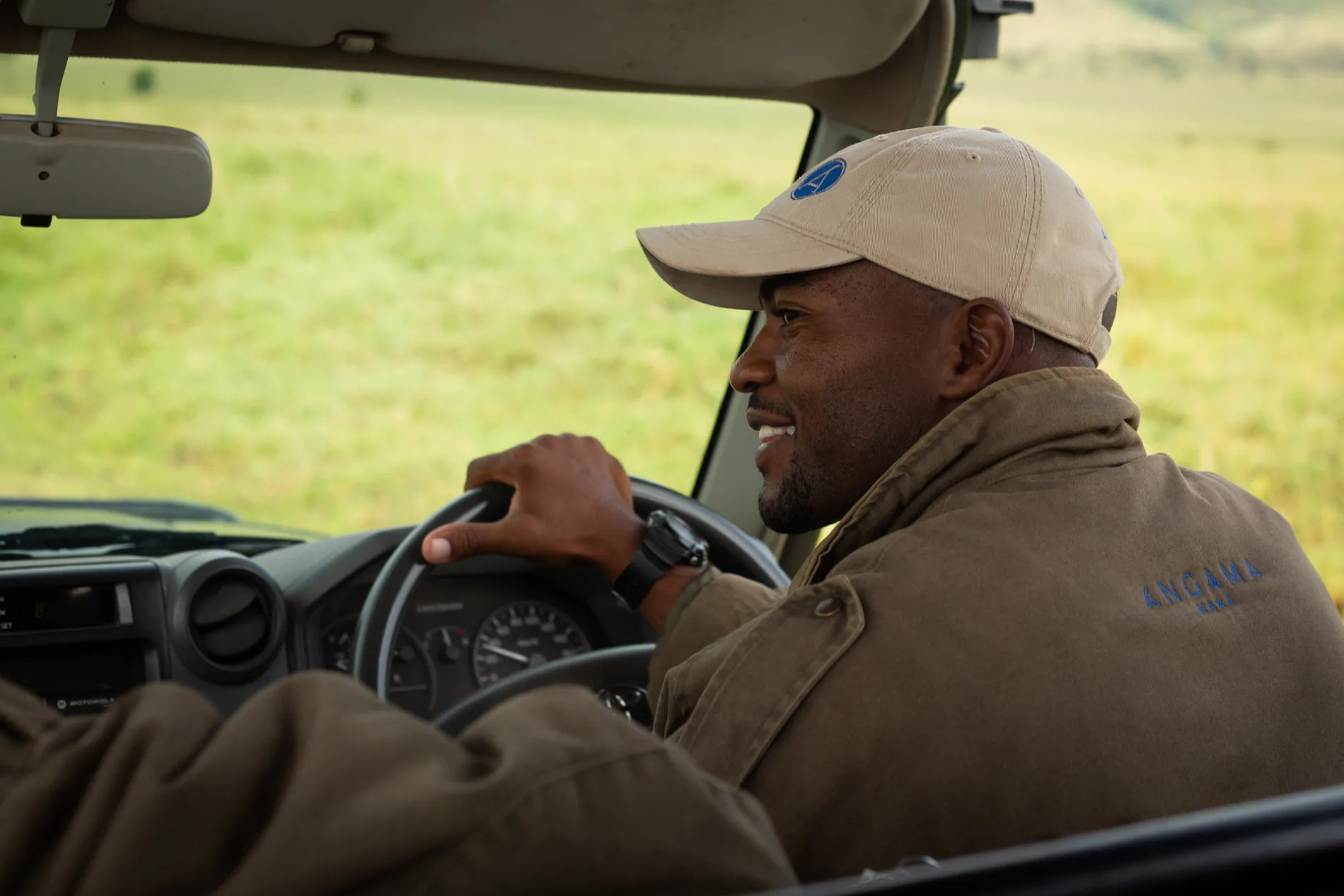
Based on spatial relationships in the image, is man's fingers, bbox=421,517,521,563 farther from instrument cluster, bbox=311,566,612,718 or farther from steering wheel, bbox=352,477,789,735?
instrument cluster, bbox=311,566,612,718

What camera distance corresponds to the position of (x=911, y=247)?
1806 mm

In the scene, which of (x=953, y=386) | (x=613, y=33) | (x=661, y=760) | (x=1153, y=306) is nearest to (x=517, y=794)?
(x=661, y=760)

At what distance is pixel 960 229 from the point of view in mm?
1804

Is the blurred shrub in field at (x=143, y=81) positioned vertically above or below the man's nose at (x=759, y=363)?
above

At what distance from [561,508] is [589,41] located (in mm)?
845

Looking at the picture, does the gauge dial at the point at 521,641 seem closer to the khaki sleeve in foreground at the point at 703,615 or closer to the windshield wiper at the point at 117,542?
the windshield wiper at the point at 117,542

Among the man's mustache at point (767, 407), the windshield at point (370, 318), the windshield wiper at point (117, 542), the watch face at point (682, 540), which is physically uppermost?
the man's mustache at point (767, 407)

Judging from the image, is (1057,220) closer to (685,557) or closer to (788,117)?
(685,557)

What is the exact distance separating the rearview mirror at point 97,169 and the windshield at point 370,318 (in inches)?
219

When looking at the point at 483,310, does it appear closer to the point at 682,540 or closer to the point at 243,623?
the point at 243,623

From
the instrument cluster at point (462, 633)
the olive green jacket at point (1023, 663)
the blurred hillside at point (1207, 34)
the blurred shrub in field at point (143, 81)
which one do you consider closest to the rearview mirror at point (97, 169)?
the blurred shrub in field at point (143, 81)

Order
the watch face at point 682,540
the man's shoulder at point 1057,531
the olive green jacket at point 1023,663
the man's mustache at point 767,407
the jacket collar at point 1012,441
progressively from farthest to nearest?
the watch face at point 682,540 < the man's mustache at point 767,407 < the jacket collar at point 1012,441 < the man's shoulder at point 1057,531 < the olive green jacket at point 1023,663

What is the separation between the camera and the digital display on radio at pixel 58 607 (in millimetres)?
2312

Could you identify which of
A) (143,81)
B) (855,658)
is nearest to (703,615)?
(855,658)
